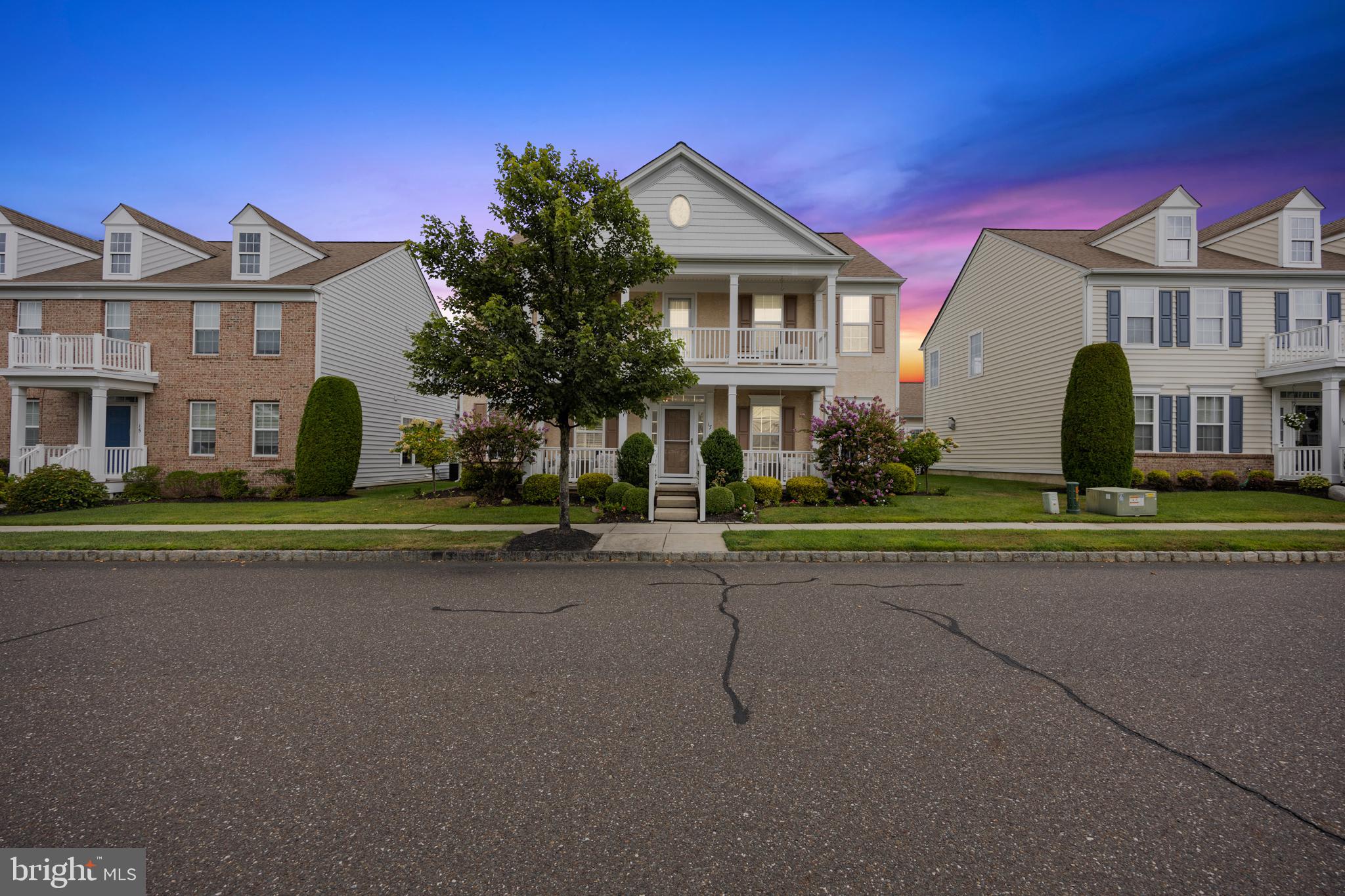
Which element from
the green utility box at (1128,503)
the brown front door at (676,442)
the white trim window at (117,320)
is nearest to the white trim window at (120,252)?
the white trim window at (117,320)

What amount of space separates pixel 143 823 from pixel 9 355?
78.1ft

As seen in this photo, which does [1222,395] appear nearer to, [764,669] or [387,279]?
[764,669]

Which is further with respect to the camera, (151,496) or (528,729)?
(151,496)

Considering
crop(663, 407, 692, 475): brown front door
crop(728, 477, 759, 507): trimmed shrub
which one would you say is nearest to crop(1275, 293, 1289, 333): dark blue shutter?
crop(728, 477, 759, 507): trimmed shrub

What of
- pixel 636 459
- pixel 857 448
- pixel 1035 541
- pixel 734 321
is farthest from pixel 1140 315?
pixel 636 459

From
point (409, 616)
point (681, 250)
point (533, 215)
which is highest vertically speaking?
point (681, 250)

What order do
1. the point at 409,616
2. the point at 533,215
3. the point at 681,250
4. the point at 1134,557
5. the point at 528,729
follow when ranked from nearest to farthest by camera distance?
the point at 528,729 → the point at 409,616 → the point at 1134,557 → the point at 533,215 → the point at 681,250

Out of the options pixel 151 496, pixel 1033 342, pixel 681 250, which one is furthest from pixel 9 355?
pixel 1033 342

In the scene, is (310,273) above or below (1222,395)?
above

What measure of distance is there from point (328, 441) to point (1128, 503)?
21304 mm

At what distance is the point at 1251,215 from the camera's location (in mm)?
21906

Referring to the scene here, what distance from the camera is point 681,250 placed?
17844mm

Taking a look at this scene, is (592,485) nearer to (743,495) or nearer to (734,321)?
(743,495)

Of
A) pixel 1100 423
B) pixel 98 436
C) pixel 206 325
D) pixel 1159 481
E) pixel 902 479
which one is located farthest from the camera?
pixel 206 325
